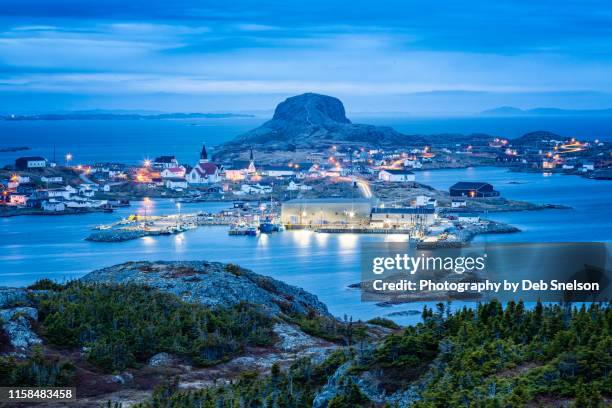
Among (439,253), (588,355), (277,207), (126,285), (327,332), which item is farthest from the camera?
(277,207)

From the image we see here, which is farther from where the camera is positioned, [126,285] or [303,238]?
[303,238]

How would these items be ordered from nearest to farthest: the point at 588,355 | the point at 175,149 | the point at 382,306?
the point at 588,355
the point at 382,306
the point at 175,149

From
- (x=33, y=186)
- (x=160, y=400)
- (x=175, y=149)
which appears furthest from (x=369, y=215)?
(x=175, y=149)

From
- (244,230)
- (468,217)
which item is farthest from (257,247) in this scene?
(468,217)

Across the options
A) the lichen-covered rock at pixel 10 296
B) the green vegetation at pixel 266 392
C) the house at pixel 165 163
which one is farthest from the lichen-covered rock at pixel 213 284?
the house at pixel 165 163

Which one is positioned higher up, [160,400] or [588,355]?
[588,355]

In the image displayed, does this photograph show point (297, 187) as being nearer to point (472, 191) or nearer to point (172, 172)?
point (172, 172)

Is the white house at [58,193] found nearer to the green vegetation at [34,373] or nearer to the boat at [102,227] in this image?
the boat at [102,227]

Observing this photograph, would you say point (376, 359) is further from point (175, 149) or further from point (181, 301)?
point (175, 149)

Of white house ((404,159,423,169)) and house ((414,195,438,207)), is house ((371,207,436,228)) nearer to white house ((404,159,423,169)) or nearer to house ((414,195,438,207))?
house ((414,195,438,207))
